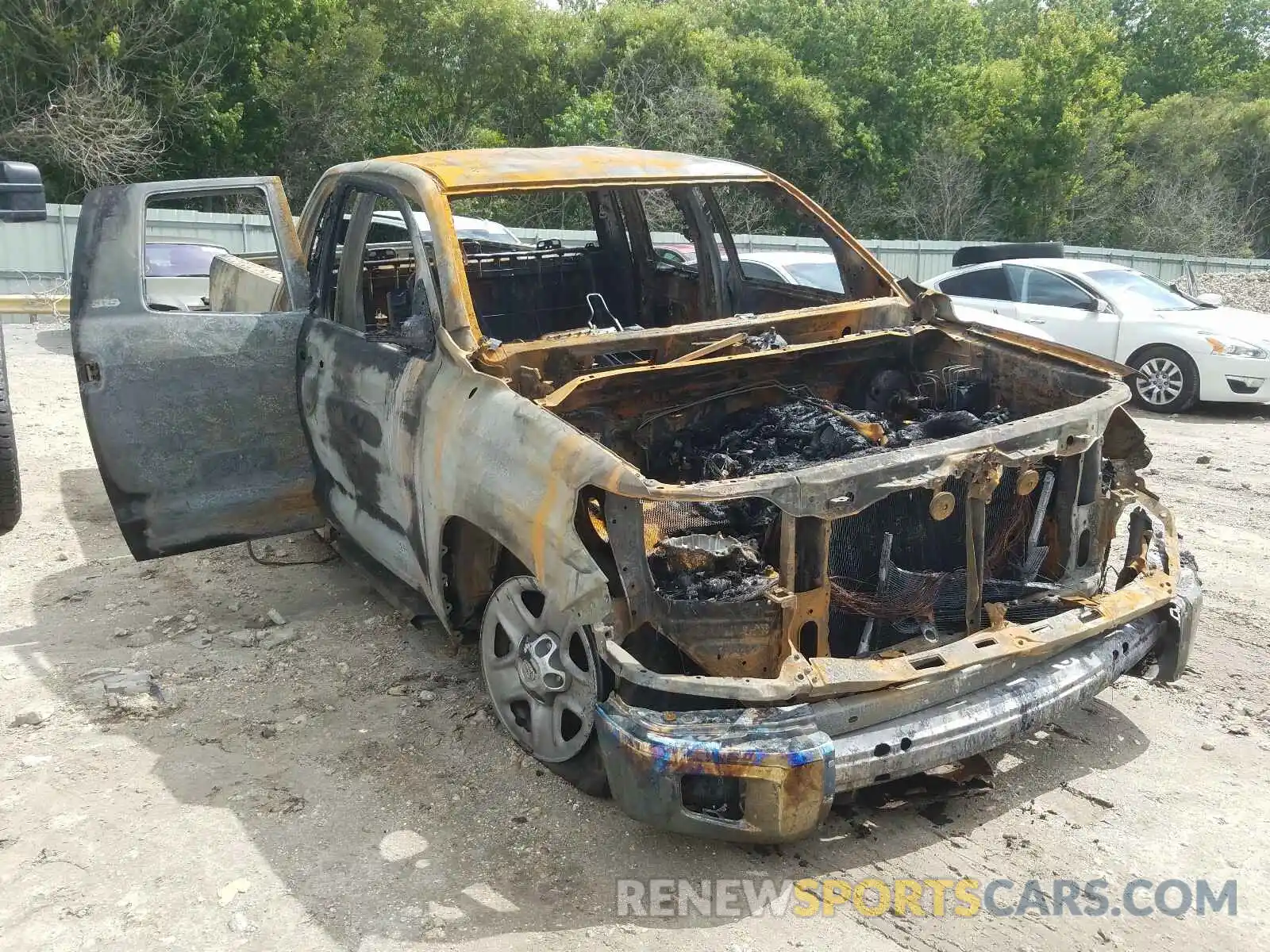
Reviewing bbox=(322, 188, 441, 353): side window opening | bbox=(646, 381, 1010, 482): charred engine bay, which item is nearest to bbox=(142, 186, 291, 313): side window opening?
bbox=(322, 188, 441, 353): side window opening

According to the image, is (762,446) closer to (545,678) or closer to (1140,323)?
(545,678)

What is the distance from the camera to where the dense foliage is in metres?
20.7

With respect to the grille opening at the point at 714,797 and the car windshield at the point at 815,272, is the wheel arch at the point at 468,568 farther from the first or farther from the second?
the car windshield at the point at 815,272

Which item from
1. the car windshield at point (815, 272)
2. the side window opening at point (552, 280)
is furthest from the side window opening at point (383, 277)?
the car windshield at point (815, 272)

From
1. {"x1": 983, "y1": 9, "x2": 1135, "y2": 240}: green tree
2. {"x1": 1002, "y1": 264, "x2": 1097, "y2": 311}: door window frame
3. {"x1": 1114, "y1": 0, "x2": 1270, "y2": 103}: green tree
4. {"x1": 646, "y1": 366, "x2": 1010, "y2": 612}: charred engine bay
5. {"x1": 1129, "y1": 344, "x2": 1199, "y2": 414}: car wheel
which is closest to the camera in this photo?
{"x1": 646, "y1": 366, "x2": 1010, "y2": 612}: charred engine bay

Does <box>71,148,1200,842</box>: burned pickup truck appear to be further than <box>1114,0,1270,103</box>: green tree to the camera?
No

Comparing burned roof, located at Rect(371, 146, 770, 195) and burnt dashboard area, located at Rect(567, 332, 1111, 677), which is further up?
burned roof, located at Rect(371, 146, 770, 195)

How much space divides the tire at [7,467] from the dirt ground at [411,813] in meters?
0.68

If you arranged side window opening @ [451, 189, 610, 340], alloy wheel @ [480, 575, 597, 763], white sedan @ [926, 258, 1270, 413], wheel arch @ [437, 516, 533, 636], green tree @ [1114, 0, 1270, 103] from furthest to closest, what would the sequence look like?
1. green tree @ [1114, 0, 1270, 103]
2. white sedan @ [926, 258, 1270, 413]
3. side window opening @ [451, 189, 610, 340]
4. wheel arch @ [437, 516, 533, 636]
5. alloy wheel @ [480, 575, 597, 763]

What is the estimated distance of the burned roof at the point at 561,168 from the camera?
4.33m

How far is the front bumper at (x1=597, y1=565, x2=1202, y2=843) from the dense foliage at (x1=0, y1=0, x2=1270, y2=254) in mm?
20933

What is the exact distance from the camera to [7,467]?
5.57 m

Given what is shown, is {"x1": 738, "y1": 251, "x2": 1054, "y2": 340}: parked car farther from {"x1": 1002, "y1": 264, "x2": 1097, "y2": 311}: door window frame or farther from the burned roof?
the burned roof

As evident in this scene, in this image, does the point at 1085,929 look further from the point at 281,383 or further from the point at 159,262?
the point at 159,262
